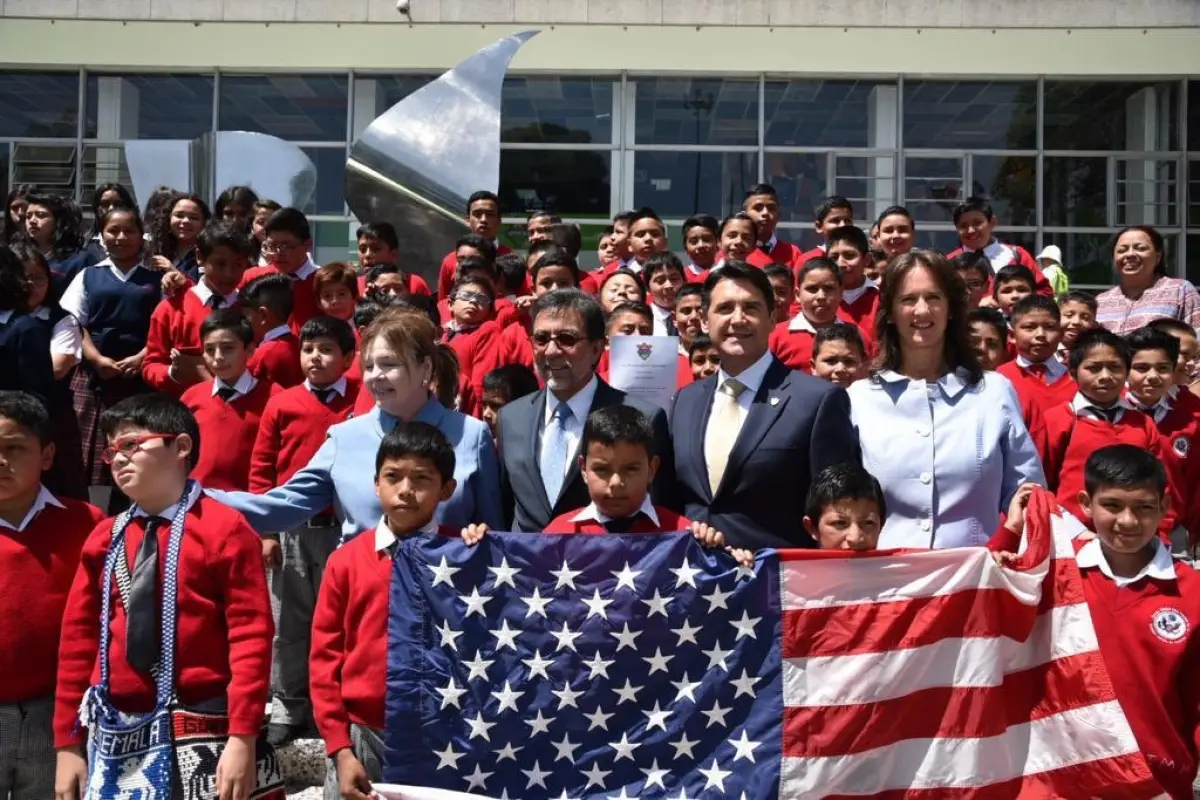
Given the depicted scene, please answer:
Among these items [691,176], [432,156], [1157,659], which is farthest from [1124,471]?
[691,176]

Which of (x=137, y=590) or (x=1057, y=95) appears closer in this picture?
(x=137, y=590)

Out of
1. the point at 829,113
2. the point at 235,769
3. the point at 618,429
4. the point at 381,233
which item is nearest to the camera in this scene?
the point at 235,769

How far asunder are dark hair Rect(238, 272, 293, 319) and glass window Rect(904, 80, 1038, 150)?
40.8 ft

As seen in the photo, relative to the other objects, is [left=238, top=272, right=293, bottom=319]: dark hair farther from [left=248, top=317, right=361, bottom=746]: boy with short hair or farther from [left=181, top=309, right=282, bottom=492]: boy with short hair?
[left=248, top=317, right=361, bottom=746]: boy with short hair

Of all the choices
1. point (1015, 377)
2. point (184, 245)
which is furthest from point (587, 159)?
point (1015, 377)

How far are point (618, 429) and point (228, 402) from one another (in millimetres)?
3149

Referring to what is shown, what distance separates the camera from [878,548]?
4.58 metres

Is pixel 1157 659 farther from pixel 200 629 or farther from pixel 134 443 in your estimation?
pixel 134 443

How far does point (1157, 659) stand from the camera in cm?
447

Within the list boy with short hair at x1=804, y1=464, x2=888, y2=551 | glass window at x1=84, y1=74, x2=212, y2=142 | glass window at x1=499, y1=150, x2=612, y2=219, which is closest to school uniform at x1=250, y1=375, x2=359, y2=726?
boy with short hair at x1=804, y1=464, x2=888, y2=551

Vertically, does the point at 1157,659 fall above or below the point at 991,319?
below

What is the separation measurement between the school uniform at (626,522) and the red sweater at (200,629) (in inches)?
40.8

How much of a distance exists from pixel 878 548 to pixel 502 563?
1.34 meters

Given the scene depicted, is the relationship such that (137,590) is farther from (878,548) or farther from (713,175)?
(713,175)
